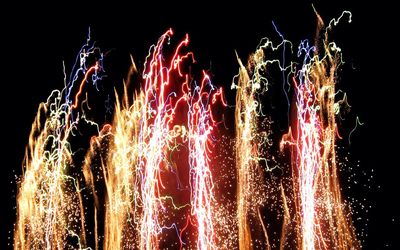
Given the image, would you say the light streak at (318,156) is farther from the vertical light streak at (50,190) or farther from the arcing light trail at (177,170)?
the vertical light streak at (50,190)

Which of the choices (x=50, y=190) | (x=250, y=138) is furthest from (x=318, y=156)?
(x=50, y=190)

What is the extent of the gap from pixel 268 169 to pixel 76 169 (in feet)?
11.8

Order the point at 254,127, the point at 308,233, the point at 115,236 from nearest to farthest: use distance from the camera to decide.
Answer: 1. the point at 308,233
2. the point at 254,127
3. the point at 115,236

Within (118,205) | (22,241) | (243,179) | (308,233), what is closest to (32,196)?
(22,241)

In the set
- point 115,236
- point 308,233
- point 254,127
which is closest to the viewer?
point 308,233

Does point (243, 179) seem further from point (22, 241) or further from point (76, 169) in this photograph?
point (22, 241)

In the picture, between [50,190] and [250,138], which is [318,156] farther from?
[50,190]

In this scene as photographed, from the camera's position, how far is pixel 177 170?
10.7 m

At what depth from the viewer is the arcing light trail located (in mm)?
9812

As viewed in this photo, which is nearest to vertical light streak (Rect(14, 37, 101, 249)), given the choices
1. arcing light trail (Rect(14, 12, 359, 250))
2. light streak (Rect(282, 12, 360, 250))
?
arcing light trail (Rect(14, 12, 359, 250))

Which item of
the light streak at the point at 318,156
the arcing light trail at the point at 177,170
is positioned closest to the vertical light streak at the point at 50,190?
the arcing light trail at the point at 177,170

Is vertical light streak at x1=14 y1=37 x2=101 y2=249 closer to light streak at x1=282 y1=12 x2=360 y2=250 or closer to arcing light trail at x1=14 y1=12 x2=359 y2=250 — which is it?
arcing light trail at x1=14 y1=12 x2=359 y2=250

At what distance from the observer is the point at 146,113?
407 inches

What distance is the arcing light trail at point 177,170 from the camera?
9812 millimetres
